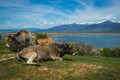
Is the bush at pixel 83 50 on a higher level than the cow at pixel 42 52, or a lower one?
lower

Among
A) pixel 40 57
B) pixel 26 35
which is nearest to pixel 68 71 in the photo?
pixel 40 57

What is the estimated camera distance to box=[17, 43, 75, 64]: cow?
12.8 meters

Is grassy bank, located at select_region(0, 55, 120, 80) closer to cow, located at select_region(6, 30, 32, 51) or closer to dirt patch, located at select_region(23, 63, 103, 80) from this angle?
dirt patch, located at select_region(23, 63, 103, 80)

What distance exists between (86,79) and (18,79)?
3.17 m

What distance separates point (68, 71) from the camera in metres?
10.7

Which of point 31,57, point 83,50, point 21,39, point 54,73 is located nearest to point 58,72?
point 54,73

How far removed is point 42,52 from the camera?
13.6 metres

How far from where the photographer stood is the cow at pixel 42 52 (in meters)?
12.8

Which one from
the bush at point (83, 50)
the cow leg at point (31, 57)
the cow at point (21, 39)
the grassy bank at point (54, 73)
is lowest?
the bush at point (83, 50)

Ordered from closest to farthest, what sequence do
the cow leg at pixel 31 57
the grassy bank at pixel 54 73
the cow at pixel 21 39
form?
the grassy bank at pixel 54 73, the cow leg at pixel 31 57, the cow at pixel 21 39

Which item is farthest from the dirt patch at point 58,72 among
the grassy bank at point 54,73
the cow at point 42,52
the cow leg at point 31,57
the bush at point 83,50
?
the bush at point 83,50

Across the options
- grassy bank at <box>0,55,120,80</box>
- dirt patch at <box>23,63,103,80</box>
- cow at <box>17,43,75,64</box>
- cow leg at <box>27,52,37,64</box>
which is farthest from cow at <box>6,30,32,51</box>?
dirt patch at <box>23,63,103,80</box>

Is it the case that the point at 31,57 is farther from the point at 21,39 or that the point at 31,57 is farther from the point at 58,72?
the point at 21,39

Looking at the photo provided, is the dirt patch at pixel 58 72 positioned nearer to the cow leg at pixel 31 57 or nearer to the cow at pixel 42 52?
the cow leg at pixel 31 57
